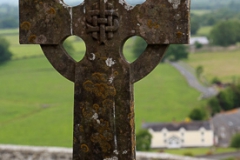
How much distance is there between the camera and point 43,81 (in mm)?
79938

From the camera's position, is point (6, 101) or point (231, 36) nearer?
point (6, 101)

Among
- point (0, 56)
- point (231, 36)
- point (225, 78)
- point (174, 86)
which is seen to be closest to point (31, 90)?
point (0, 56)

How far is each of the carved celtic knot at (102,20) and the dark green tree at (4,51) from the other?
238 feet

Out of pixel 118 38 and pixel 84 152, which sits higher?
pixel 118 38

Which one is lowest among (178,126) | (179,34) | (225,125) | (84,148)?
(84,148)

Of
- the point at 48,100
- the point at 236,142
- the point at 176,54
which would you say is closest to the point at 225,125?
the point at 236,142

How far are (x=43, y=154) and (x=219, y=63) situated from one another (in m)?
86.5

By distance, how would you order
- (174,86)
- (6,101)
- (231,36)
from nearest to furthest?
1. (6,101)
2. (174,86)
3. (231,36)

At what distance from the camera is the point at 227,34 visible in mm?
115625

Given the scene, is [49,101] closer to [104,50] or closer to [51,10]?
[51,10]

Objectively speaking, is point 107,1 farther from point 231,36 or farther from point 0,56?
point 231,36

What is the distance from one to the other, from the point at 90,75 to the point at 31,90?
7220 cm

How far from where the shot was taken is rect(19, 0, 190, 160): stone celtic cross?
16.0 ft

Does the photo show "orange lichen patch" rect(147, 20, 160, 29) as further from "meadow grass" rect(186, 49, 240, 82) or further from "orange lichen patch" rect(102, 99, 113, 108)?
"meadow grass" rect(186, 49, 240, 82)
